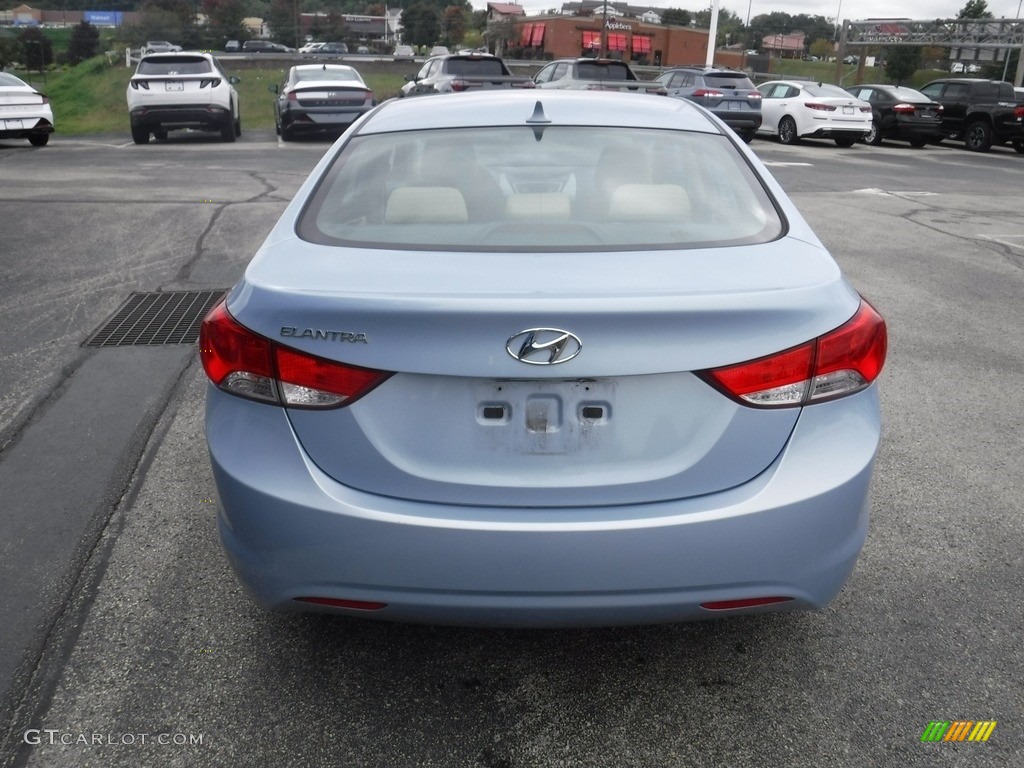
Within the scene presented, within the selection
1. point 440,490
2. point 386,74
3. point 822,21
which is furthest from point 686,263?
point 822,21

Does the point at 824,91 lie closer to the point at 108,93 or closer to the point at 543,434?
the point at 543,434

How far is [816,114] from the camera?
74.7 feet

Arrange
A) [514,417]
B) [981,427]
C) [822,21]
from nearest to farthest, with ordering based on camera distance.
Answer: [514,417] → [981,427] → [822,21]

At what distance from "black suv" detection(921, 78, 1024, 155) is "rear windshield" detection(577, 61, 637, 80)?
872cm

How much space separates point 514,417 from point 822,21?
122m

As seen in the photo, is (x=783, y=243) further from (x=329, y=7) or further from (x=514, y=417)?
(x=329, y=7)

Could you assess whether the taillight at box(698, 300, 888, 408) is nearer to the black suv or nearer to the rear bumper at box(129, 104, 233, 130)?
the rear bumper at box(129, 104, 233, 130)

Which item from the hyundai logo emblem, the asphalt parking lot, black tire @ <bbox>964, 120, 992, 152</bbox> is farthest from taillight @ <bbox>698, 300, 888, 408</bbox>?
black tire @ <bbox>964, 120, 992, 152</bbox>

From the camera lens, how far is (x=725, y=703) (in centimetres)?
271

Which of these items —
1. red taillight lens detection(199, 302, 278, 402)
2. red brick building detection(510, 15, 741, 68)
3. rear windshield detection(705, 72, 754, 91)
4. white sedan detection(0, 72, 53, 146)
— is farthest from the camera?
red brick building detection(510, 15, 741, 68)

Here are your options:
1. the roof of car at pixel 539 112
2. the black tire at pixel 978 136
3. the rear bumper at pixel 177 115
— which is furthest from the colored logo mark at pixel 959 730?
the black tire at pixel 978 136

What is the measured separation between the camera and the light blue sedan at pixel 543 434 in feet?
7.41

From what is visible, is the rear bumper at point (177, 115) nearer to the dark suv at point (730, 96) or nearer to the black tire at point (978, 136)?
the dark suv at point (730, 96)

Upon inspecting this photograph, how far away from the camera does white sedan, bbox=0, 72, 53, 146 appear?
666 inches
